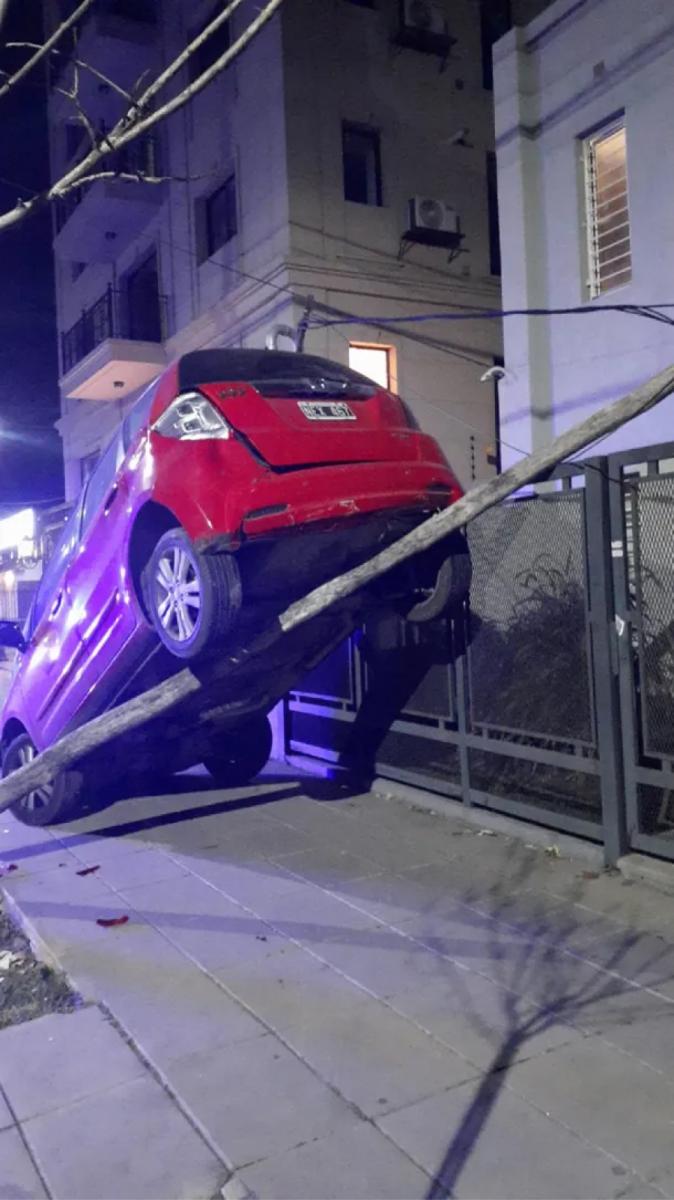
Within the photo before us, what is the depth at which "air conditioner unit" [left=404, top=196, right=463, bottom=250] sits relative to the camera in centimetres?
1440

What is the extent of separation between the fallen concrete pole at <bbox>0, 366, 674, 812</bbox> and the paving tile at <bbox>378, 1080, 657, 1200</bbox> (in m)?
2.54

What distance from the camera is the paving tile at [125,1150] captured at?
9.50 ft

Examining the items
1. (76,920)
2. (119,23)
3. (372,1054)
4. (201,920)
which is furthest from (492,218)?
(372,1054)

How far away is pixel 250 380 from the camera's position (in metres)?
5.26

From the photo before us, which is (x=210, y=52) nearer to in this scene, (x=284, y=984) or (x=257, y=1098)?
(x=284, y=984)

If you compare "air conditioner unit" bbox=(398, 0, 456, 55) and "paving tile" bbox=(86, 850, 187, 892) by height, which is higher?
"air conditioner unit" bbox=(398, 0, 456, 55)

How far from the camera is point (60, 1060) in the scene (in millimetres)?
3674

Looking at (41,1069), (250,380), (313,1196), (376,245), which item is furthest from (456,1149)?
(376,245)

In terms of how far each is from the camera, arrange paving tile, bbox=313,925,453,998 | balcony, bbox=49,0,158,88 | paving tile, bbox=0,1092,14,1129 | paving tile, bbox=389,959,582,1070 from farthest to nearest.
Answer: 1. balcony, bbox=49,0,158,88
2. paving tile, bbox=313,925,453,998
3. paving tile, bbox=389,959,582,1070
4. paving tile, bbox=0,1092,14,1129

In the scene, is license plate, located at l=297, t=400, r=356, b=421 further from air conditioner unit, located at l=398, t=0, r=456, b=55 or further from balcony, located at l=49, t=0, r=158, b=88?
balcony, located at l=49, t=0, r=158, b=88

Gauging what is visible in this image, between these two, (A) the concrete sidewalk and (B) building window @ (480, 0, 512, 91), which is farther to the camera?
(B) building window @ (480, 0, 512, 91)

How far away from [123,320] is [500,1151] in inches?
699

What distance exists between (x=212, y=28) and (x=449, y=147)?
11.8m

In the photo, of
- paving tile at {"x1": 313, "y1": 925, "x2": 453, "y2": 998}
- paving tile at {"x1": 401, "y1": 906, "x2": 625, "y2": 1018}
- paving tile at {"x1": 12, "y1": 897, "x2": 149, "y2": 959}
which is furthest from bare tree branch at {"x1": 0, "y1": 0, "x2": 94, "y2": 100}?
paving tile at {"x1": 401, "y1": 906, "x2": 625, "y2": 1018}
